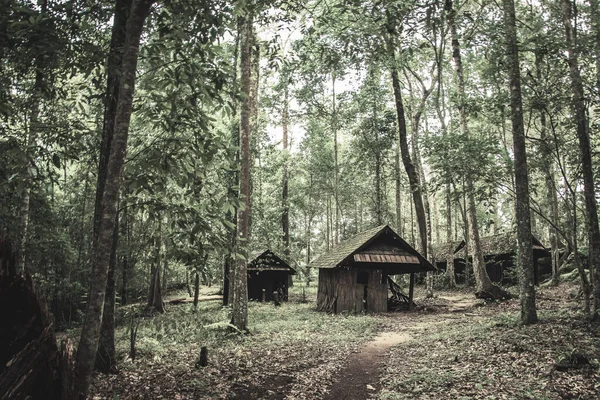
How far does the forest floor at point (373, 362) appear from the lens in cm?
658

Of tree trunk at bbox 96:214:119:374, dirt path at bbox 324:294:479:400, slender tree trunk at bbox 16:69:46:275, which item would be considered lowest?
dirt path at bbox 324:294:479:400

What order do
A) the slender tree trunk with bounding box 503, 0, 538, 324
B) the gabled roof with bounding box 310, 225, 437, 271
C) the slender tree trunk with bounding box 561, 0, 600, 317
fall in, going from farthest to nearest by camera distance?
the gabled roof with bounding box 310, 225, 437, 271, the slender tree trunk with bounding box 503, 0, 538, 324, the slender tree trunk with bounding box 561, 0, 600, 317

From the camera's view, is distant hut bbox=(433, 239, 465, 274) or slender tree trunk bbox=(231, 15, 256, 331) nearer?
slender tree trunk bbox=(231, 15, 256, 331)

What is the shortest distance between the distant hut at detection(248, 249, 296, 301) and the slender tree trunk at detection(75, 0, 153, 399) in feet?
60.7

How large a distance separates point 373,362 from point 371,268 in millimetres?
9867

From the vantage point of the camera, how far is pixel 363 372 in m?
8.63

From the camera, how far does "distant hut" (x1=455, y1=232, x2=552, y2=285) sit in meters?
24.5

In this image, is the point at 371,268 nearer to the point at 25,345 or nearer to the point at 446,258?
the point at 446,258

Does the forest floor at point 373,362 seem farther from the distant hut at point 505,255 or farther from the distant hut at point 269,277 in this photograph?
the distant hut at point 505,255

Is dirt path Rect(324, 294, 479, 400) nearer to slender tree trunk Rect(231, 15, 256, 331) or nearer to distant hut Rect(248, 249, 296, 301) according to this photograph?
slender tree trunk Rect(231, 15, 256, 331)

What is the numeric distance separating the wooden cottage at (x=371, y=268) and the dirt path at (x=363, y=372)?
6.37 m

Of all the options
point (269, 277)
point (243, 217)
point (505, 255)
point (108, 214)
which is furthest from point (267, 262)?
point (108, 214)

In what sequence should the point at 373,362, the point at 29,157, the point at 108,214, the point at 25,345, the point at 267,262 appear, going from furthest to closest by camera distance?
the point at 267,262 < the point at 373,362 < the point at 108,214 < the point at 29,157 < the point at 25,345

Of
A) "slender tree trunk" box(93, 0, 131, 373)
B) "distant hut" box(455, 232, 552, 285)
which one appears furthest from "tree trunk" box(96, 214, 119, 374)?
"distant hut" box(455, 232, 552, 285)
